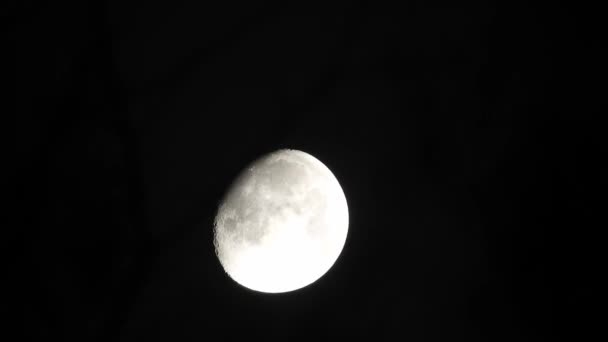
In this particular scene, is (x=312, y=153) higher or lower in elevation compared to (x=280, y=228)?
higher

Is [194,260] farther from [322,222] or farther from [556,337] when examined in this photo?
[556,337]

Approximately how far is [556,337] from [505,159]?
1193 mm

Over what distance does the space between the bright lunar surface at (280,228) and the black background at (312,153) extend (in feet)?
1.02

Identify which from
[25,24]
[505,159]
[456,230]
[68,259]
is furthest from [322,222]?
[25,24]

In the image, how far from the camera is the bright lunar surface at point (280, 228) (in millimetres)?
2564

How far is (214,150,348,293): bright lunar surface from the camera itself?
8.41 feet

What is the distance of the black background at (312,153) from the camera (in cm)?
287

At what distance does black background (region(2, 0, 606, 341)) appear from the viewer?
9.40 ft

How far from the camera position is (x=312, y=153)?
3037mm

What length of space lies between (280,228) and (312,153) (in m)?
0.66

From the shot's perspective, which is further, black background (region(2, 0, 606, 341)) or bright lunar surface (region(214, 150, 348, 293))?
black background (region(2, 0, 606, 341))

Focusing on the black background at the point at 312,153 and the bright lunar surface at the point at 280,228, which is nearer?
the bright lunar surface at the point at 280,228

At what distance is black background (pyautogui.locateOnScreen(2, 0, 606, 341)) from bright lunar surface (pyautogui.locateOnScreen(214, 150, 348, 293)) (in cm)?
31

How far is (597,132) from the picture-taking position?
3.08 meters
